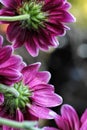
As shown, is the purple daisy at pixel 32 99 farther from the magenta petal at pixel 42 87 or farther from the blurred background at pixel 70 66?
the blurred background at pixel 70 66

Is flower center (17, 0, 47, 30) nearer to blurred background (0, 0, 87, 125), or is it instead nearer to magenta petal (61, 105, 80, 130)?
magenta petal (61, 105, 80, 130)

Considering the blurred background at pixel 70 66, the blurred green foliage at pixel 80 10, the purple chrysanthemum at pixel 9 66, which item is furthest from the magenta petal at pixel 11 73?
the blurred green foliage at pixel 80 10

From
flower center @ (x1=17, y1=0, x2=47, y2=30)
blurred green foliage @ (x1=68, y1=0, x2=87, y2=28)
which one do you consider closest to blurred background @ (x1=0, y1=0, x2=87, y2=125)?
blurred green foliage @ (x1=68, y1=0, x2=87, y2=28)

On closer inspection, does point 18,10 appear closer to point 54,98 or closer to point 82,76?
Result: point 54,98

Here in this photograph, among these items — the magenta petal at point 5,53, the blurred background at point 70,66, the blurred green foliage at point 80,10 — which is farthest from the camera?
the blurred green foliage at point 80,10

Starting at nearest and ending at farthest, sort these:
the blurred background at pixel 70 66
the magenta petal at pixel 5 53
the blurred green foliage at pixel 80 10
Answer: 1. the magenta petal at pixel 5 53
2. the blurred background at pixel 70 66
3. the blurred green foliage at pixel 80 10

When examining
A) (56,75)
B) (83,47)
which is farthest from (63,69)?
(83,47)

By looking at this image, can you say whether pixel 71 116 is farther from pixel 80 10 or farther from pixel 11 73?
pixel 80 10

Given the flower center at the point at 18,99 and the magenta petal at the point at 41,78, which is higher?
the magenta petal at the point at 41,78
